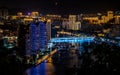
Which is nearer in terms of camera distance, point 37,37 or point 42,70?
point 42,70

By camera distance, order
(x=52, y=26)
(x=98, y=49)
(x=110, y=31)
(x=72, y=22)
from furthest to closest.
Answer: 1. (x=72, y=22)
2. (x=52, y=26)
3. (x=110, y=31)
4. (x=98, y=49)

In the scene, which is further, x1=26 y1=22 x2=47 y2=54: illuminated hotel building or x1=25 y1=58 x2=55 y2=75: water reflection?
x1=26 y1=22 x2=47 y2=54: illuminated hotel building

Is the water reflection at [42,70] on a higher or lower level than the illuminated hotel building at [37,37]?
lower

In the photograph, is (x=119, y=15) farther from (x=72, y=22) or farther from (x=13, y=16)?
(x=72, y=22)

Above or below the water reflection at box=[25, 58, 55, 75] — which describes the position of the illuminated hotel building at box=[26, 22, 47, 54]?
above

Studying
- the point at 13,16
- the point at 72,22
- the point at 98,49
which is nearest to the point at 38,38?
the point at 13,16

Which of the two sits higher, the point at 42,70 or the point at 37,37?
the point at 37,37

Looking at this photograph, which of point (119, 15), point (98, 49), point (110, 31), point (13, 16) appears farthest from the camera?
point (13, 16)

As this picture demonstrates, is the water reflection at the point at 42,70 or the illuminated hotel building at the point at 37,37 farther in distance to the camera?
the illuminated hotel building at the point at 37,37
